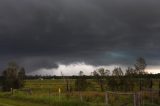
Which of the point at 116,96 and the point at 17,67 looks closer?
the point at 116,96

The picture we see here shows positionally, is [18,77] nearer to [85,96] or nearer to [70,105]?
[85,96]

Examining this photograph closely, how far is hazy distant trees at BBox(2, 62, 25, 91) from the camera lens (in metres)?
109

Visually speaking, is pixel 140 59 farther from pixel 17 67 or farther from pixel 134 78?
pixel 17 67

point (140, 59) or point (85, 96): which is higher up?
point (140, 59)

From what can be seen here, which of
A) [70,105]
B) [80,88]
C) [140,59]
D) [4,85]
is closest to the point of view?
[70,105]

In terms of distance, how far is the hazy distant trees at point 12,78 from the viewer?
357 ft

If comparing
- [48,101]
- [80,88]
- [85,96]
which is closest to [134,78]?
[80,88]

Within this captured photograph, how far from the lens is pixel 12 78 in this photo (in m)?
112

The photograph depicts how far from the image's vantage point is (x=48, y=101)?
48.6m

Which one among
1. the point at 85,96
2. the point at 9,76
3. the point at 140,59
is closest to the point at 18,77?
the point at 9,76

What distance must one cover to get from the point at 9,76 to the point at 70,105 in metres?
74.7

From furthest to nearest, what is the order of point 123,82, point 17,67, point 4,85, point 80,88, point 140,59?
point 17,67 < point 4,85 < point 80,88 < point 140,59 < point 123,82

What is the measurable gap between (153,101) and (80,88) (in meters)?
35.0

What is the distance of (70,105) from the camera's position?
1677 inches
